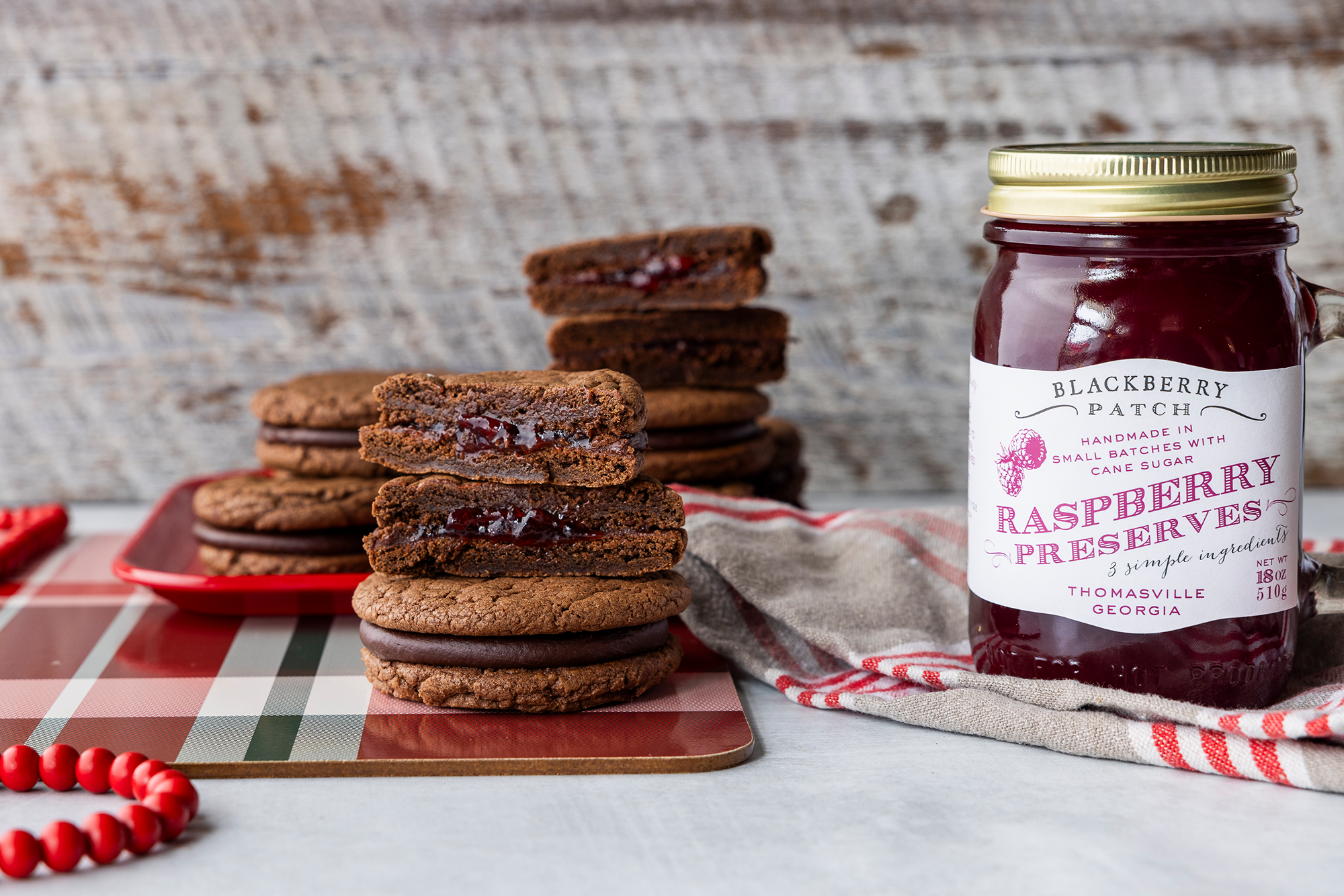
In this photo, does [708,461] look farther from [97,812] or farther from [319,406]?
[97,812]

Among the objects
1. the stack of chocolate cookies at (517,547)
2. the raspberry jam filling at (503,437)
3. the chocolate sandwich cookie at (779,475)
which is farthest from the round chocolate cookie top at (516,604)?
the chocolate sandwich cookie at (779,475)

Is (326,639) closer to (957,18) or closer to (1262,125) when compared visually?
(957,18)

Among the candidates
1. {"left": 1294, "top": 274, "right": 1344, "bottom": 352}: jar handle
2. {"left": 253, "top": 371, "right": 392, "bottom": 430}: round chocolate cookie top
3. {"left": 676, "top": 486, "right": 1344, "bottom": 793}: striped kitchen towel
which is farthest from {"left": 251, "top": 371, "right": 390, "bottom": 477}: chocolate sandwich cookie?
{"left": 1294, "top": 274, "right": 1344, "bottom": 352}: jar handle

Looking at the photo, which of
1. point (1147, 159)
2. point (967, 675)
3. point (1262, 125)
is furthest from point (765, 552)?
point (1262, 125)

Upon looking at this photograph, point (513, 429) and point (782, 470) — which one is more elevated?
point (513, 429)

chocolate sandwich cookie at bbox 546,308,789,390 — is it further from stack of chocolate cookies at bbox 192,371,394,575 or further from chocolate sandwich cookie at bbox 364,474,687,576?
chocolate sandwich cookie at bbox 364,474,687,576

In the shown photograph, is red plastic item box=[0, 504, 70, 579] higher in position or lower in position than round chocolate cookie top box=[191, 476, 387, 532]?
lower

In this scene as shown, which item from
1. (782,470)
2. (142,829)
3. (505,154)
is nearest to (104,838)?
(142,829)
